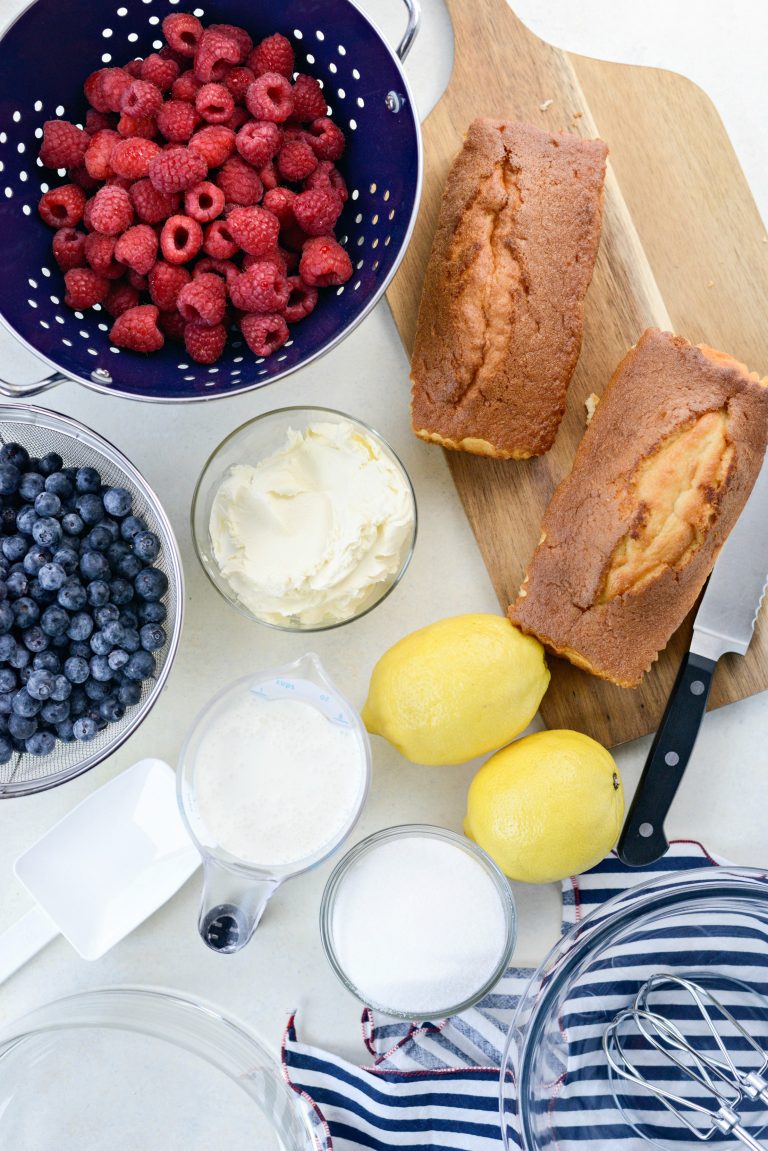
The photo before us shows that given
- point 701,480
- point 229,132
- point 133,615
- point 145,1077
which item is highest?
point 229,132

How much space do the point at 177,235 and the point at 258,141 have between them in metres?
0.17

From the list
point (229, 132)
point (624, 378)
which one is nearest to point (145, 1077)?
point (624, 378)

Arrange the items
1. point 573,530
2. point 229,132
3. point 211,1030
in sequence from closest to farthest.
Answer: point 229,132
point 573,530
point 211,1030

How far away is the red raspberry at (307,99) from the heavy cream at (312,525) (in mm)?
460

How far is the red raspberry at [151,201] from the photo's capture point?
132cm

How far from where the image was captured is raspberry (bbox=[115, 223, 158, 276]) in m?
1.31

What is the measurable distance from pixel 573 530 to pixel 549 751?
34 cm

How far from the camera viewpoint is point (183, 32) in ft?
4.52

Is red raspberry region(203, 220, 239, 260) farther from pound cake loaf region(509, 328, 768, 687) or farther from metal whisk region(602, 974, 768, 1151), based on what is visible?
metal whisk region(602, 974, 768, 1151)

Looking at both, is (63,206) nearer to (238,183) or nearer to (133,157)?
(133,157)

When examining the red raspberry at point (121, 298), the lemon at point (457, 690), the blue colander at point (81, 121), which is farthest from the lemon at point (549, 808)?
the red raspberry at point (121, 298)

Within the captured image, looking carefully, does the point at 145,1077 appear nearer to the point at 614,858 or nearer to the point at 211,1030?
the point at 211,1030

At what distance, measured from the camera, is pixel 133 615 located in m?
1.37

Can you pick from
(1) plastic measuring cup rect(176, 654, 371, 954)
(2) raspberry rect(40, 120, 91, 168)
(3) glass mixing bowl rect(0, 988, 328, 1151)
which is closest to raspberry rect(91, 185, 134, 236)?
(2) raspberry rect(40, 120, 91, 168)
